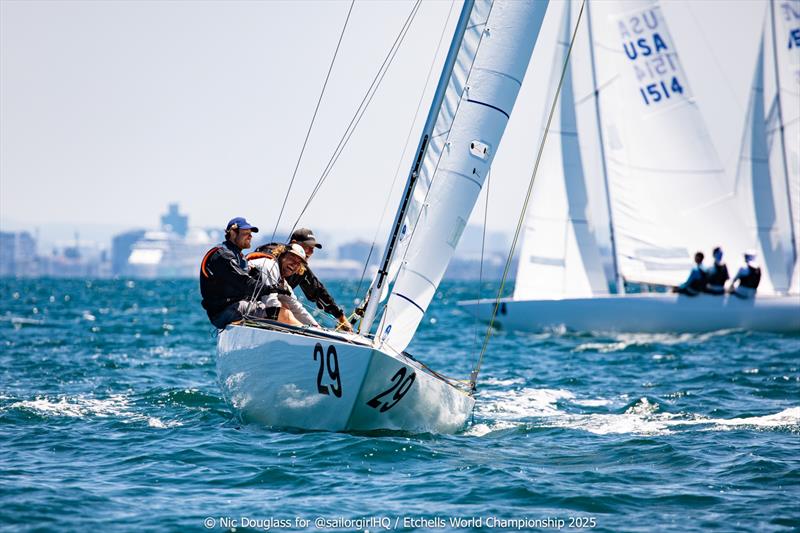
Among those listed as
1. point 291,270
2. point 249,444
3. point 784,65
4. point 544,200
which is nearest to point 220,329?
point 291,270

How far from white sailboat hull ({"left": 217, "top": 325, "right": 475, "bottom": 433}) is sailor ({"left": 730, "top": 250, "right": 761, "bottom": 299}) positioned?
468 inches

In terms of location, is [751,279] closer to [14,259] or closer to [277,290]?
[277,290]

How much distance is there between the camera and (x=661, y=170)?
19469 mm

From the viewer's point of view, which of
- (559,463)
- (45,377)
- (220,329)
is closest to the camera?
(559,463)

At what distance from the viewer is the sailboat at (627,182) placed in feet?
62.3

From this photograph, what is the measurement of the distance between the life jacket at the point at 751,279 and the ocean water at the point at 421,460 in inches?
246

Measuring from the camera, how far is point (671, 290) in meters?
18.8

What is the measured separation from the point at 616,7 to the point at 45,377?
1323cm

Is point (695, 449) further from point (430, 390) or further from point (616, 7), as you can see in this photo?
point (616, 7)

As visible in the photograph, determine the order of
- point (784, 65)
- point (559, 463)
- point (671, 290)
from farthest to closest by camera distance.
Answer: point (784, 65) → point (671, 290) → point (559, 463)

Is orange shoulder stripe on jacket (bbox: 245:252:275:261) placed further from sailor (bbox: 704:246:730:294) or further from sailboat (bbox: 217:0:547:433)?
sailor (bbox: 704:246:730:294)

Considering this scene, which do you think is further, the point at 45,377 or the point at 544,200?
the point at 544,200

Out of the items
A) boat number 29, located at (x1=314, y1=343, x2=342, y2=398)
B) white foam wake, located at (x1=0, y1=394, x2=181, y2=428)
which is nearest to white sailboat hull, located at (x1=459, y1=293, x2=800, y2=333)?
white foam wake, located at (x1=0, y1=394, x2=181, y2=428)

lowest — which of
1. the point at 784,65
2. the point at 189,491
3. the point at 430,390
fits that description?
the point at 189,491
